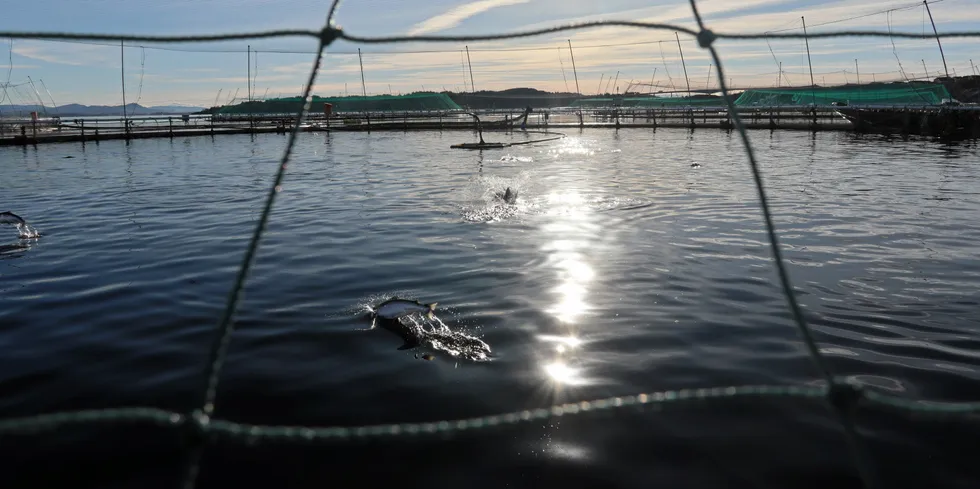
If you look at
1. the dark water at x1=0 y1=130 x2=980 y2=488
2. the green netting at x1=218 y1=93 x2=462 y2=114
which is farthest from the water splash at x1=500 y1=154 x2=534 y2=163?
the green netting at x1=218 y1=93 x2=462 y2=114

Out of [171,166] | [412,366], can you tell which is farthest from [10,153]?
[412,366]

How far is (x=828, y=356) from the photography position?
15.5 feet

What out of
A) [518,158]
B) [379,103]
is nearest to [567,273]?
[518,158]

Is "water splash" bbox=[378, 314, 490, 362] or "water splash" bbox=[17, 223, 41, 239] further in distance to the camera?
"water splash" bbox=[17, 223, 41, 239]

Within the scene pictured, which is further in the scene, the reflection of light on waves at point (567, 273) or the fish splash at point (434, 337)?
the fish splash at point (434, 337)

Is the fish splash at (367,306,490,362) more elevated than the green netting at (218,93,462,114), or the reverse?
the green netting at (218,93,462,114)

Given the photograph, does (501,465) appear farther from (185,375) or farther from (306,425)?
(185,375)

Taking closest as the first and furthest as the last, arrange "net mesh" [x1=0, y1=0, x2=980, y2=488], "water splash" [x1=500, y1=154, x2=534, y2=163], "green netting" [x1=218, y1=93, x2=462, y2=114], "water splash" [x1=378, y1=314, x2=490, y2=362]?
Result: "net mesh" [x1=0, y1=0, x2=980, y2=488], "water splash" [x1=378, y1=314, x2=490, y2=362], "water splash" [x1=500, y1=154, x2=534, y2=163], "green netting" [x1=218, y1=93, x2=462, y2=114]

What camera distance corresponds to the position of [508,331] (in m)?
5.37

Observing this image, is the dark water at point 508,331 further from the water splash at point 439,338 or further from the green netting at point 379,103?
the green netting at point 379,103

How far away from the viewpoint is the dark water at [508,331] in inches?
133

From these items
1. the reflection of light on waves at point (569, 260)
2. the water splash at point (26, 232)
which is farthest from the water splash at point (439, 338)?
the water splash at point (26, 232)

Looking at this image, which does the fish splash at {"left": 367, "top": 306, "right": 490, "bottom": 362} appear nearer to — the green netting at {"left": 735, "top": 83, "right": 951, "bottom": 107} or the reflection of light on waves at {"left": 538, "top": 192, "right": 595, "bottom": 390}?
the reflection of light on waves at {"left": 538, "top": 192, "right": 595, "bottom": 390}

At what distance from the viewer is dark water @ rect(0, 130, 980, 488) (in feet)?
11.1
